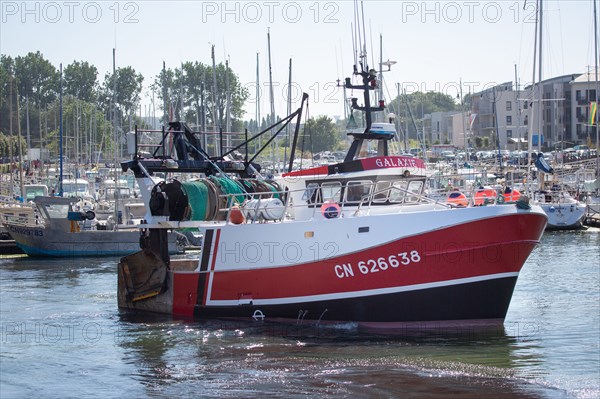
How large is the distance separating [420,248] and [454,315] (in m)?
1.51

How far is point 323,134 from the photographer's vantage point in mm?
90688

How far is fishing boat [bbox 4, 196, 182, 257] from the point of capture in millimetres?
35312

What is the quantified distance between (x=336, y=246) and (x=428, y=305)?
2024mm

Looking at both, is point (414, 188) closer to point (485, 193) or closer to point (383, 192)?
point (383, 192)

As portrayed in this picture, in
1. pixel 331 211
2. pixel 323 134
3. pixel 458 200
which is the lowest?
pixel 331 211

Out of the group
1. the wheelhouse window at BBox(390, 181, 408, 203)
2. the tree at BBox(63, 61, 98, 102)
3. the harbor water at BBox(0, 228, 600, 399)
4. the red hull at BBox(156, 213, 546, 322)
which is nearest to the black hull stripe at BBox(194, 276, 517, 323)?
the red hull at BBox(156, 213, 546, 322)

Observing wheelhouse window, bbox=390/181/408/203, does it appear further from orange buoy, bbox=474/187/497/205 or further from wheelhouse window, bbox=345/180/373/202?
orange buoy, bbox=474/187/497/205

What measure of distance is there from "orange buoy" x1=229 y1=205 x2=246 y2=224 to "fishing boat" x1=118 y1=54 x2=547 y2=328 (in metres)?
0.03

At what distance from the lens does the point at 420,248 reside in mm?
16188

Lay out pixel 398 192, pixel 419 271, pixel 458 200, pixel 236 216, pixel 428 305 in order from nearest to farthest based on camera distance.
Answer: pixel 419 271 → pixel 428 305 → pixel 458 200 → pixel 236 216 → pixel 398 192

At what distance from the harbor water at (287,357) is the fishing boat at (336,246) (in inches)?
17.0

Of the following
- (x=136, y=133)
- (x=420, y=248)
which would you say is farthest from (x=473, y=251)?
(x=136, y=133)

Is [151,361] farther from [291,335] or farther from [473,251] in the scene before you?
[473,251]

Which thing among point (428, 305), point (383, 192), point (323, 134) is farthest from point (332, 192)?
point (323, 134)
